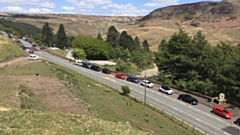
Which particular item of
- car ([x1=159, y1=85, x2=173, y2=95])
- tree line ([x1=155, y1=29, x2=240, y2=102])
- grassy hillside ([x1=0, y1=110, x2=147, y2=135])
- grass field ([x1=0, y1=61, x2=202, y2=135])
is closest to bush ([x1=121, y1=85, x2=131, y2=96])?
grass field ([x1=0, y1=61, x2=202, y2=135])

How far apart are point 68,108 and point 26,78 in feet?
39.1

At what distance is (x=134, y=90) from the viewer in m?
49.5

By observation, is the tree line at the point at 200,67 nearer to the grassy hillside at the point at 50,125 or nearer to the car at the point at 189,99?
the car at the point at 189,99

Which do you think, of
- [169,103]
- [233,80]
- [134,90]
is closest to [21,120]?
[169,103]

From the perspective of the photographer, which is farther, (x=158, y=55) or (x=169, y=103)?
(x=158, y=55)

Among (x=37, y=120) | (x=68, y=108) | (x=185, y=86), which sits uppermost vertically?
(x=37, y=120)

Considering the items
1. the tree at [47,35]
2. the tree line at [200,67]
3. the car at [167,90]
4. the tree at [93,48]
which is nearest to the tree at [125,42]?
the tree at [93,48]

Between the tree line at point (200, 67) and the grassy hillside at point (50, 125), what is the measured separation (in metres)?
31.1

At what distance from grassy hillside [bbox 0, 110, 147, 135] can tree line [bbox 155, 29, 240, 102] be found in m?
31.1

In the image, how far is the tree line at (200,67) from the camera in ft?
154

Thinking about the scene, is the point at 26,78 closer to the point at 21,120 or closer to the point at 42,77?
the point at 42,77

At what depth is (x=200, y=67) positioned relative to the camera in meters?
56.7

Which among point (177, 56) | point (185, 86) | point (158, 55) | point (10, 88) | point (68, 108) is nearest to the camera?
point (68, 108)

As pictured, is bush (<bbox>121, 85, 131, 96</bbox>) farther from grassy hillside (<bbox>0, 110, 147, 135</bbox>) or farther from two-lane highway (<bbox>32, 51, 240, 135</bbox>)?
grassy hillside (<bbox>0, 110, 147, 135</bbox>)
